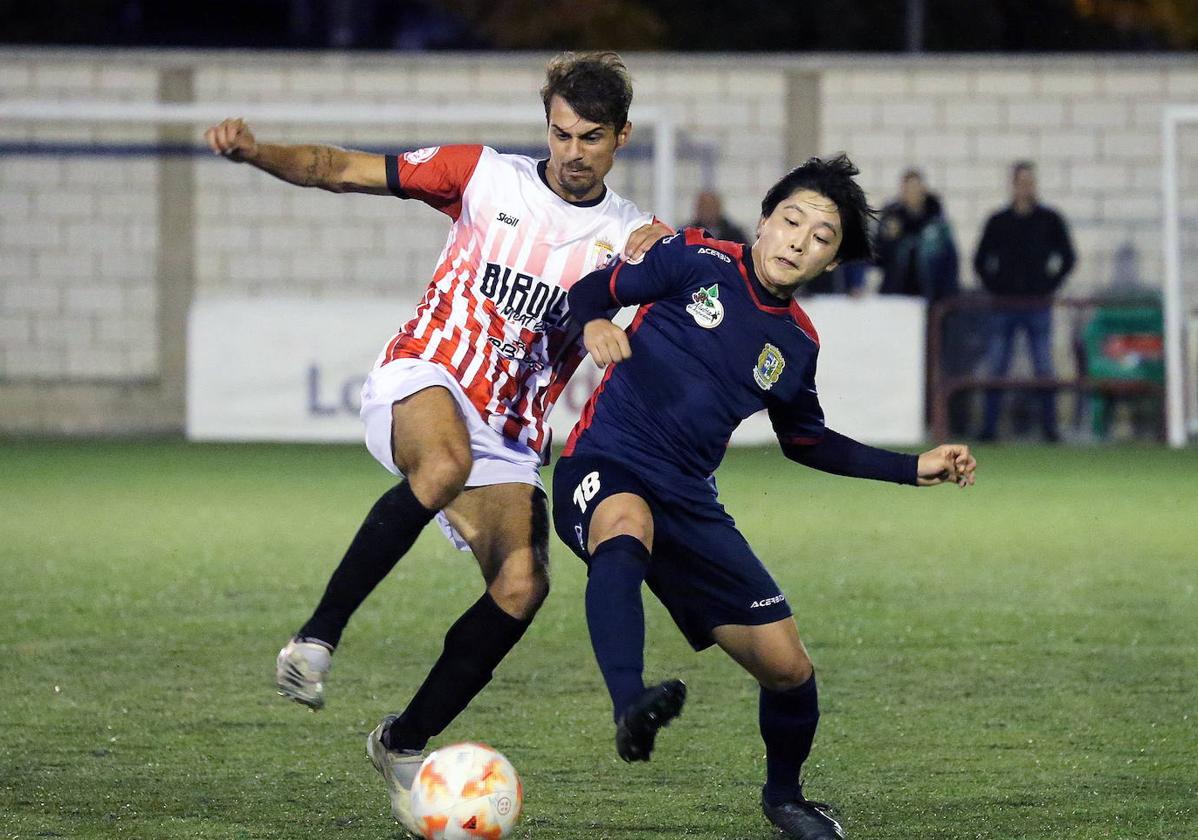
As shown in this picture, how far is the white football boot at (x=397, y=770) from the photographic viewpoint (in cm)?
467

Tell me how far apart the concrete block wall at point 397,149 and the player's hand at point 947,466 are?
12736 mm

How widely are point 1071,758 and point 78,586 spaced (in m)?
4.58

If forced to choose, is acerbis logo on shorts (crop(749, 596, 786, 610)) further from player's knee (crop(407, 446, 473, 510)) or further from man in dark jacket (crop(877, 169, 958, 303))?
man in dark jacket (crop(877, 169, 958, 303))

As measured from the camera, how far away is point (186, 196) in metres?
17.8

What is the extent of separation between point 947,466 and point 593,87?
4.45 ft

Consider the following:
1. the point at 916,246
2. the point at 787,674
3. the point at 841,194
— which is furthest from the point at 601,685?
the point at 916,246

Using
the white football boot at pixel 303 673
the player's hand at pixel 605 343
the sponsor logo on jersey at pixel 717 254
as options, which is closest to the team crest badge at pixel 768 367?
the sponsor logo on jersey at pixel 717 254

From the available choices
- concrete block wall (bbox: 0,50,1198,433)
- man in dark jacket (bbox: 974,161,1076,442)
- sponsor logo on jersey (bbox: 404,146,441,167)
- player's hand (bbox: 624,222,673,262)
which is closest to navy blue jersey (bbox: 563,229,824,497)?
player's hand (bbox: 624,222,673,262)

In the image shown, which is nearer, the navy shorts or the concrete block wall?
the navy shorts

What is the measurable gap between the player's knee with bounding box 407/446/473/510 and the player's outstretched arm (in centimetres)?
77

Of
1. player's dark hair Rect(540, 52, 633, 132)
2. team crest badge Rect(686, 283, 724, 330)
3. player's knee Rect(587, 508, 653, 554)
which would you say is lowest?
player's knee Rect(587, 508, 653, 554)

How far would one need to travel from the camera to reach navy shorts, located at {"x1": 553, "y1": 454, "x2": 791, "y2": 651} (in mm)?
4680

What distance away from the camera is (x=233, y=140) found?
5152mm

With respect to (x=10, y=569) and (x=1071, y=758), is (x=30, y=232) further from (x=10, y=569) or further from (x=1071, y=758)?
(x=1071, y=758)
